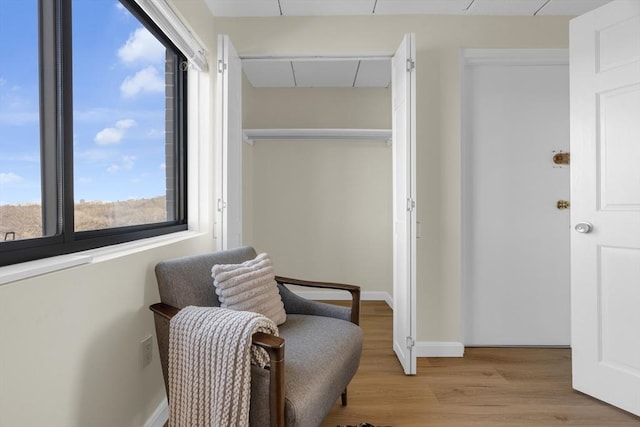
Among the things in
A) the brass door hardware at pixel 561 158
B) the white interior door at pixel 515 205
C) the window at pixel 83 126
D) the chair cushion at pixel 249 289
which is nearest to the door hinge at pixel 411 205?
the white interior door at pixel 515 205

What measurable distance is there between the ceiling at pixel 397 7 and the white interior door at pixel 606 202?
1.80ft

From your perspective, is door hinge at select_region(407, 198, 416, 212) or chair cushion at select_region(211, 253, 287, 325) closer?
chair cushion at select_region(211, 253, 287, 325)

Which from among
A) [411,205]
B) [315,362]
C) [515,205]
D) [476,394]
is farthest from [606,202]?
[315,362]

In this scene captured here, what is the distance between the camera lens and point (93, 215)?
1.51 m

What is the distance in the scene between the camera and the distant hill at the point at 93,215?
1.10 metres

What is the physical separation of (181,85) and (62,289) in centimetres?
158

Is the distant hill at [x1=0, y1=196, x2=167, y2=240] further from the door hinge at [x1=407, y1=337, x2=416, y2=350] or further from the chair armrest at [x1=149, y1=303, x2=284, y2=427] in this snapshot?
→ the door hinge at [x1=407, y1=337, x2=416, y2=350]

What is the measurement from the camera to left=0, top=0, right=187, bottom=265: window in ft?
3.64

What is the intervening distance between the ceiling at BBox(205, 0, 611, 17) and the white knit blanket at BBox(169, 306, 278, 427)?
207 cm

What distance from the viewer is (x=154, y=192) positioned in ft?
6.79

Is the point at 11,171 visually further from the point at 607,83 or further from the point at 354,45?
the point at 607,83

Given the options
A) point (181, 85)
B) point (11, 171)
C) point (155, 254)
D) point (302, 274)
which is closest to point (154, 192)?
point (155, 254)

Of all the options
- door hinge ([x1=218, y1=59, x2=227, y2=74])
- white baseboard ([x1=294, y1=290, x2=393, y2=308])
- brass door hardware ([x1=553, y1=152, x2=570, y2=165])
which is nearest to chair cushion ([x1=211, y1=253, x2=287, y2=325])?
door hinge ([x1=218, y1=59, x2=227, y2=74])

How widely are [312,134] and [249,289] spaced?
226 cm
